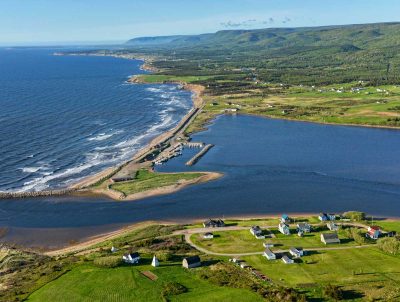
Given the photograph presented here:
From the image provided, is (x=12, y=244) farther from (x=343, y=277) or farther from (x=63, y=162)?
(x=343, y=277)

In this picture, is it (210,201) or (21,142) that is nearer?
(210,201)

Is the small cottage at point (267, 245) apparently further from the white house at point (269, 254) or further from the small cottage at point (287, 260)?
the small cottage at point (287, 260)

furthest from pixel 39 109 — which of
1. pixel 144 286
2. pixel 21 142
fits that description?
pixel 144 286

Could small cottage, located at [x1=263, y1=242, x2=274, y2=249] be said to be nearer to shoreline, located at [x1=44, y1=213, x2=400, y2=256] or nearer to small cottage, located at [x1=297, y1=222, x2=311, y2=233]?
small cottage, located at [x1=297, y1=222, x2=311, y2=233]

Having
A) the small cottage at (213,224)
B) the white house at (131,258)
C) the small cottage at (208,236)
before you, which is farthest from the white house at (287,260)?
the white house at (131,258)

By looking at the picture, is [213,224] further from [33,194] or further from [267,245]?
[33,194]

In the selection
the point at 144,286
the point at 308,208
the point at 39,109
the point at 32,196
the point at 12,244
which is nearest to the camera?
the point at 144,286

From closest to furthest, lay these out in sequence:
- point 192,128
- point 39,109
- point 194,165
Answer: point 194,165, point 192,128, point 39,109
